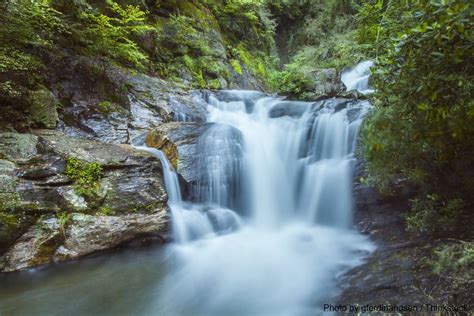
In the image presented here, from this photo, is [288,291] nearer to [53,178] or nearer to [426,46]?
[426,46]

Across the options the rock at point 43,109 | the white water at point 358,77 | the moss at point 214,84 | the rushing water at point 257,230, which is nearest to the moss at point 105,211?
the rushing water at point 257,230

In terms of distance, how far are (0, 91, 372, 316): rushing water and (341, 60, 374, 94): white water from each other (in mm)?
3839

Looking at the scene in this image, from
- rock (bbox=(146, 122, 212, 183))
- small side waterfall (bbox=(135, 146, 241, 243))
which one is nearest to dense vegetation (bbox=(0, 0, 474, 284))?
rock (bbox=(146, 122, 212, 183))

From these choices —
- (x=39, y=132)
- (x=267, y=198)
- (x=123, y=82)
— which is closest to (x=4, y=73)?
(x=39, y=132)

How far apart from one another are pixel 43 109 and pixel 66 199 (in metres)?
2.34

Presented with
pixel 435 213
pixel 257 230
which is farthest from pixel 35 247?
pixel 435 213

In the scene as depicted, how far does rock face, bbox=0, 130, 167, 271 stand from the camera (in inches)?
174

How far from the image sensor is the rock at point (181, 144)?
6.10 meters

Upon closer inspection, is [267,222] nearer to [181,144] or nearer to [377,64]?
[181,144]

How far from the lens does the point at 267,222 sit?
6078 mm

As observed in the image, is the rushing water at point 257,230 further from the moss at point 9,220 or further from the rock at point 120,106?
the rock at point 120,106

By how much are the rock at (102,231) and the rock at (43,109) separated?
7.82ft

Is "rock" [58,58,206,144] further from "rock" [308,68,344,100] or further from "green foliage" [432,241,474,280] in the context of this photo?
"green foliage" [432,241,474,280]

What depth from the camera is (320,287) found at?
3.62m
